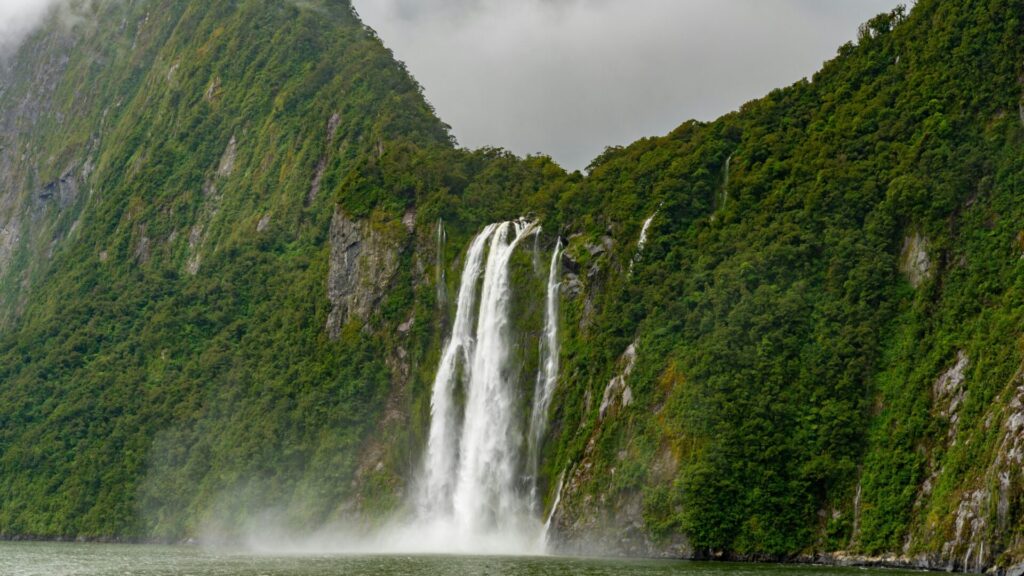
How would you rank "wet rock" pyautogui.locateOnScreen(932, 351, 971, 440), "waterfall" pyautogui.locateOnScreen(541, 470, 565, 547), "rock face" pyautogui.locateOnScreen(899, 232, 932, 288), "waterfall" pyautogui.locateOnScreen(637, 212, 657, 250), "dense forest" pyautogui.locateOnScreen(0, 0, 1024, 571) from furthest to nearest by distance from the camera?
"waterfall" pyautogui.locateOnScreen(637, 212, 657, 250), "waterfall" pyautogui.locateOnScreen(541, 470, 565, 547), "rock face" pyautogui.locateOnScreen(899, 232, 932, 288), "dense forest" pyautogui.locateOnScreen(0, 0, 1024, 571), "wet rock" pyautogui.locateOnScreen(932, 351, 971, 440)

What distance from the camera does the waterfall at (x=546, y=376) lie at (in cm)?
7938

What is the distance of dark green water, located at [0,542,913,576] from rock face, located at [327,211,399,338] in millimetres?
32866

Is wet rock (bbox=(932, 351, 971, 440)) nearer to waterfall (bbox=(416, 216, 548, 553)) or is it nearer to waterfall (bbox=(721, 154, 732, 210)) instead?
waterfall (bbox=(721, 154, 732, 210))

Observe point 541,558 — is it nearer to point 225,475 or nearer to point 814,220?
point 814,220

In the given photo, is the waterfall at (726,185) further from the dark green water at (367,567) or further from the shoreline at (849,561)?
the dark green water at (367,567)

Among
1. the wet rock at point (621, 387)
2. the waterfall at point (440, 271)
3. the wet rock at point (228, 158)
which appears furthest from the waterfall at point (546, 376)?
the wet rock at point (228, 158)

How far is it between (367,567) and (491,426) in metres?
26.4

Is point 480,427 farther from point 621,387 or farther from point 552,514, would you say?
point 621,387

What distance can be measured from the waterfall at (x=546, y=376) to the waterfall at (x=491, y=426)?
131 cm

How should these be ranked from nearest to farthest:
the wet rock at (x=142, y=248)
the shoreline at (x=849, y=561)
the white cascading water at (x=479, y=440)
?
the shoreline at (x=849, y=561)
the white cascading water at (x=479, y=440)
the wet rock at (x=142, y=248)

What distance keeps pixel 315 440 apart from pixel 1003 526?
59.3 meters

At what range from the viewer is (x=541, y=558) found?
64.9m

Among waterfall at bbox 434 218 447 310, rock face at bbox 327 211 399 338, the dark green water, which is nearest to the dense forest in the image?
rock face at bbox 327 211 399 338

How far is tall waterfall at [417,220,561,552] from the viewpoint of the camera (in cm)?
7869
